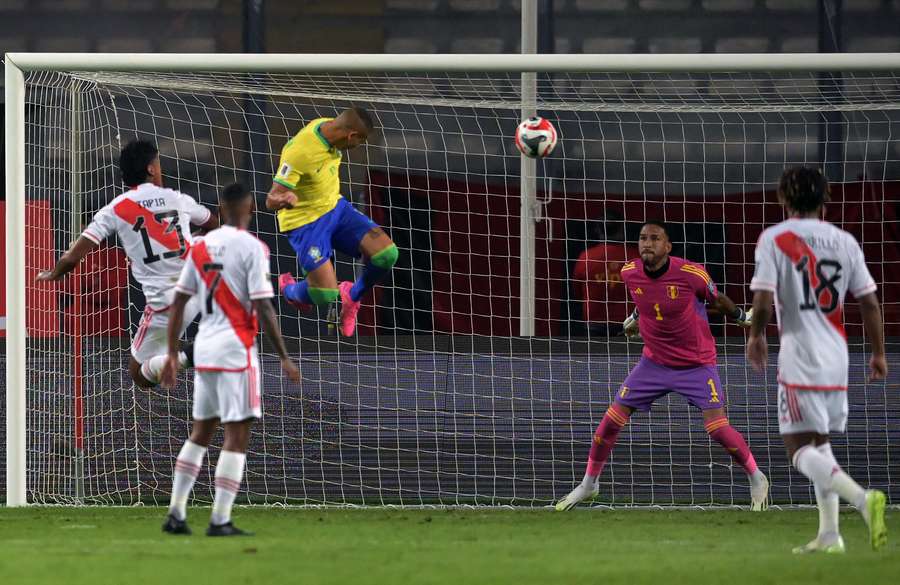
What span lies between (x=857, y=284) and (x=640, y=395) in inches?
108

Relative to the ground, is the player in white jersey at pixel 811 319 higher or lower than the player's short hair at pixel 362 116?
lower

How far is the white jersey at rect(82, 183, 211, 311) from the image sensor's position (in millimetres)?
8961

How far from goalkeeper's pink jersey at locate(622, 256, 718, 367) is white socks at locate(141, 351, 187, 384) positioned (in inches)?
113

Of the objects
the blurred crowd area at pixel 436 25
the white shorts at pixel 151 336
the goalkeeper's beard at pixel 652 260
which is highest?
the blurred crowd area at pixel 436 25

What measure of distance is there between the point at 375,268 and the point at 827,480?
4320mm

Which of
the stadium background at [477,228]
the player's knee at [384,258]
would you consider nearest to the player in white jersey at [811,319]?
the player's knee at [384,258]

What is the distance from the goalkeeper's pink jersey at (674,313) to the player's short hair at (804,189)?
261 centimetres

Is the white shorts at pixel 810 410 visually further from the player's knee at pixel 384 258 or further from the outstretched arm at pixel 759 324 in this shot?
the player's knee at pixel 384 258

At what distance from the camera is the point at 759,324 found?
22.6 feet

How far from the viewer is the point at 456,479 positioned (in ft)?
36.7

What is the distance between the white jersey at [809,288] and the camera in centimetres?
680

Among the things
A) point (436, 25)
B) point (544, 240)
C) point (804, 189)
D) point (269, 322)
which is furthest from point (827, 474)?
point (436, 25)

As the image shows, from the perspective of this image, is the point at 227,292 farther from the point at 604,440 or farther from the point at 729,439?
the point at 729,439

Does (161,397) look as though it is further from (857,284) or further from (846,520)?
(857,284)
